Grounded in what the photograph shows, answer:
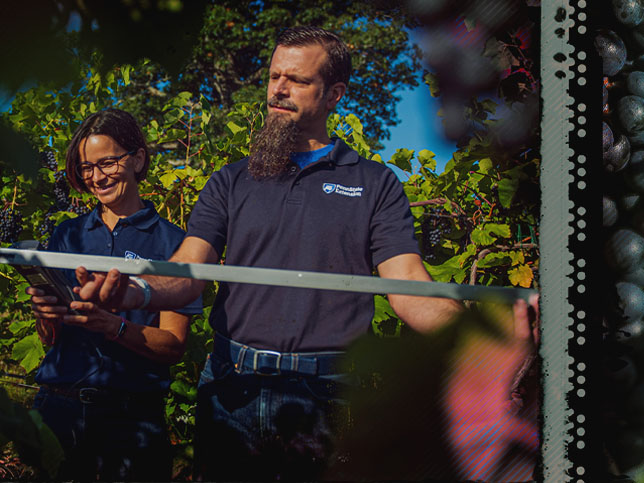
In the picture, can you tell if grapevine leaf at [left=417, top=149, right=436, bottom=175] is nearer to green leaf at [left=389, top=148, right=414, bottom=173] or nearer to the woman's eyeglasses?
green leaf at [left=389, top=148, right=414, bottom=173]

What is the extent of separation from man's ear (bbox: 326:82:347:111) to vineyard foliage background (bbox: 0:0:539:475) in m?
0.44

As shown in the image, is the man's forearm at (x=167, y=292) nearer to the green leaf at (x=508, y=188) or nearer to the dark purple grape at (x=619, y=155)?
the green leaf at (x=508, y=188)

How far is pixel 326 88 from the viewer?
2.03 metres

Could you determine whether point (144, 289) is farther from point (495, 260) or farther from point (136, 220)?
point (495, 260)

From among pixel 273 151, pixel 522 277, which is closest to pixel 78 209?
pixel 273 151

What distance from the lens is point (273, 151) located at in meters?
1.89

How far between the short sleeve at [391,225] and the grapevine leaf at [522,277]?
56 centimetres

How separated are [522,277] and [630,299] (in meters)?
0.86

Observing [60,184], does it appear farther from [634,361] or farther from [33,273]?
[634,361]

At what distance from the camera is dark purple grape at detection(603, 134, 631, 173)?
1.33 meters

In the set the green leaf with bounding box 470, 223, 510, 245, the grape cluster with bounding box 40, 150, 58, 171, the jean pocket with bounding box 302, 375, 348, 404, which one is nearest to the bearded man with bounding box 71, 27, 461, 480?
the jean pocket with bounding box 302, 375, 348, 404

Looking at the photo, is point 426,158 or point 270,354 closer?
point 270,354

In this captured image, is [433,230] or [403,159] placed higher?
[403,159]

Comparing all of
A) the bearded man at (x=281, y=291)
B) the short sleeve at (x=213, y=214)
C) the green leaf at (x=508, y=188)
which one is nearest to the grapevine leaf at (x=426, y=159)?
the bearded man at (x=281, y=291)
